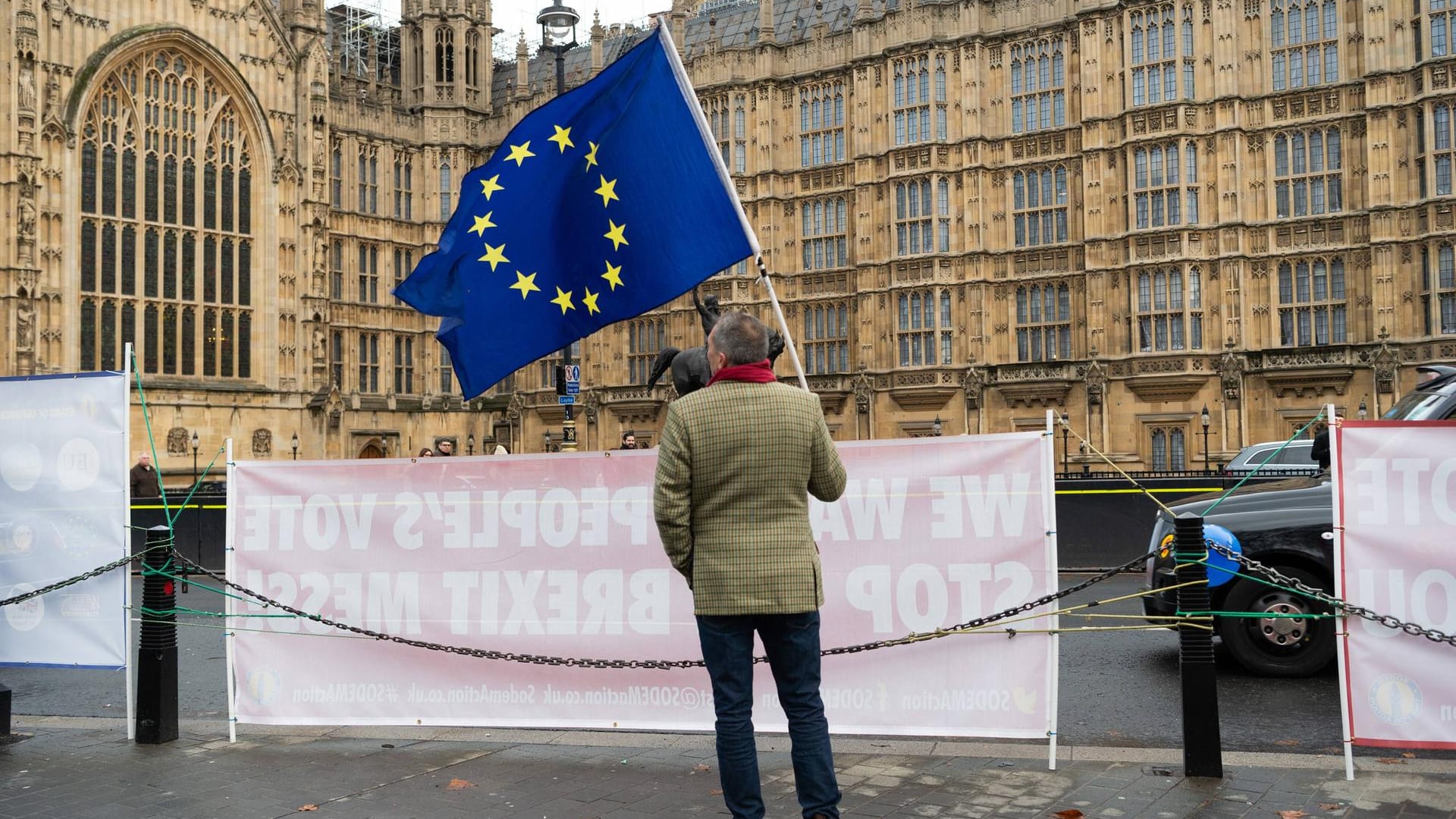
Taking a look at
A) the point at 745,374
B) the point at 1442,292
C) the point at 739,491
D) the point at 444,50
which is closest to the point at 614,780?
the point at 739,491

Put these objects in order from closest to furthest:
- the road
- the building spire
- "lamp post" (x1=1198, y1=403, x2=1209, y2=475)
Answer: the road
"lamp post" (x1=1198, y1=403, x2=1209, y2=475)
the building spire

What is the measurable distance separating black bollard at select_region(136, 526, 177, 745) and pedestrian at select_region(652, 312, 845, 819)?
4.05 metres

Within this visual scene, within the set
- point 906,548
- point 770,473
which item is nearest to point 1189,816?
point 906,548

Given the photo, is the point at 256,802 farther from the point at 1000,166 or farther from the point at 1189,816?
the point at 1000,166

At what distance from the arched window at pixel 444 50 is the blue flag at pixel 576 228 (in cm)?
4313

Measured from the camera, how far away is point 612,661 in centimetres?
689

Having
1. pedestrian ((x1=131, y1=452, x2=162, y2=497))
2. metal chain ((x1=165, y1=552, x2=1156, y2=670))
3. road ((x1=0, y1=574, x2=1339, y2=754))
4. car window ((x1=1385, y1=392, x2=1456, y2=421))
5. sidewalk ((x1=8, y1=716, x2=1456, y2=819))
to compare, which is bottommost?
road ((x1=0, y1=574, x2=1339, y2=754))

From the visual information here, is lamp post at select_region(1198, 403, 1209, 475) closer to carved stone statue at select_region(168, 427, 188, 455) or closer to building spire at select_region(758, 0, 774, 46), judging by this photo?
building spire at select_region(758, 0, 774, 46)

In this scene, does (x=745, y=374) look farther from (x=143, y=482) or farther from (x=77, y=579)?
(x=143, y=482)

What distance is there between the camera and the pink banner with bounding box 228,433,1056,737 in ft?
21.2

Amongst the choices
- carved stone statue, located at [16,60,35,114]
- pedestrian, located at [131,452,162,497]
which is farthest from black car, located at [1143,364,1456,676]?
carved stone statue, located at [16,60,35,114]

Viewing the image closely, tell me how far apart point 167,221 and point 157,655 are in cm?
3733

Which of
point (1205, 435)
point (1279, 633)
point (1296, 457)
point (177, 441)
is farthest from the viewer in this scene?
point (177, 441)

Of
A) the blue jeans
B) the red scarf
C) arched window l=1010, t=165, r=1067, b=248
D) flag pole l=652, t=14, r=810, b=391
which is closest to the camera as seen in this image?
the blue jeans
